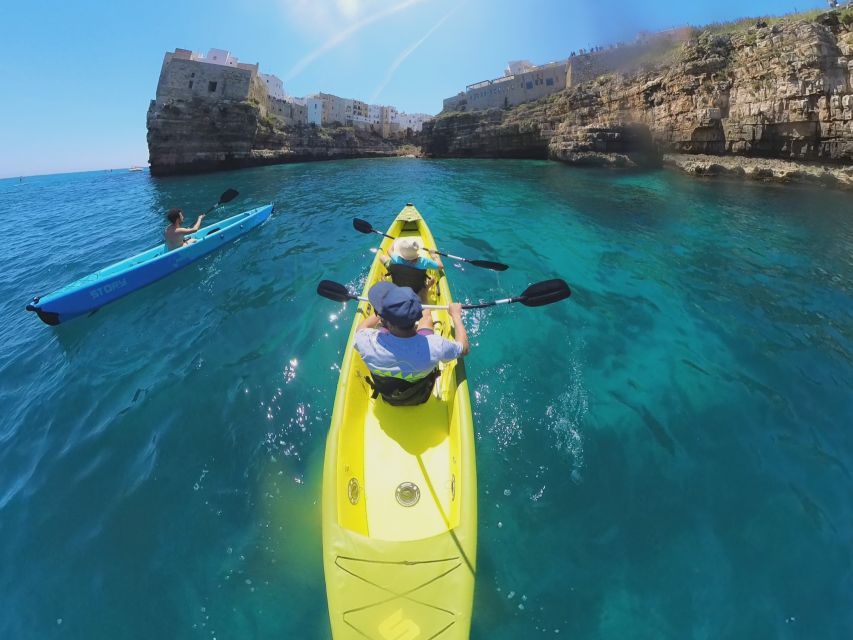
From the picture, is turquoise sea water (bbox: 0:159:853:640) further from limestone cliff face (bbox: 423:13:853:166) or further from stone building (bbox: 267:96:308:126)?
stone building (bbox: 267:96:308:126)

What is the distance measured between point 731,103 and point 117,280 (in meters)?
28.9

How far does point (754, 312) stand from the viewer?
19.8 feet

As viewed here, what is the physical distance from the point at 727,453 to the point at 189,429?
6.09m

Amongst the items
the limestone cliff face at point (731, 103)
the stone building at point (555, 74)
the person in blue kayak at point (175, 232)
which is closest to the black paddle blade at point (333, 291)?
the person in blue kayak at point (175, 232)

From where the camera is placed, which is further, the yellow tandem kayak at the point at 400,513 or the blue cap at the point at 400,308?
the blue cap at the point at 400,308

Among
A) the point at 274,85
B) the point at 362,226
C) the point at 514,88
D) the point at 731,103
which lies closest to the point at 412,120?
the point at 274,85

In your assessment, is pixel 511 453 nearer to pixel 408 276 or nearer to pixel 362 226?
pixel 408 276

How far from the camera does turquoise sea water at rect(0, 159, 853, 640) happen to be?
8.80 ft

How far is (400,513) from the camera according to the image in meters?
2.81

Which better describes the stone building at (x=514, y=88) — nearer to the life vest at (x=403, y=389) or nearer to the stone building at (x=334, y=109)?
the stone building at (x=334, y=109)

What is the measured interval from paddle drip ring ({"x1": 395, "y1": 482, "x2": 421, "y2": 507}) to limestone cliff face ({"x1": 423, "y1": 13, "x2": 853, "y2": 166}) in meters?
24.2

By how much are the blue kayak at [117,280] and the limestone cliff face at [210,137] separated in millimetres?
37472

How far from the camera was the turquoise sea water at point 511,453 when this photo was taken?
268 cm

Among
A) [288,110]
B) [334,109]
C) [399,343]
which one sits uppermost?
[334,109]
